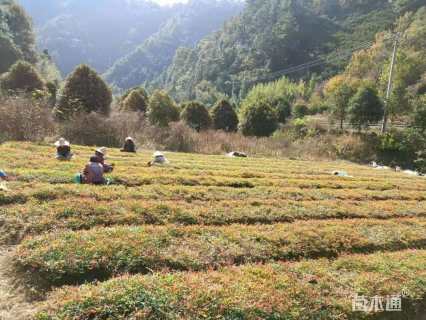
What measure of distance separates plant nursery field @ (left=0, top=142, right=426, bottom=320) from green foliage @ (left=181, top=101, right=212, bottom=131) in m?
20.5

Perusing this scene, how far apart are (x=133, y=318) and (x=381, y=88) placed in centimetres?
5182

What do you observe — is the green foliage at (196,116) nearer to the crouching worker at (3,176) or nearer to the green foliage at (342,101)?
the green foliage at (342,101)

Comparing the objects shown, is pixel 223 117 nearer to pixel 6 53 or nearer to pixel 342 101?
pixel 342 101

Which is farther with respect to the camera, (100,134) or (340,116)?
(340,116)

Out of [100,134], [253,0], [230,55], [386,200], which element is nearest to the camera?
[386,200]

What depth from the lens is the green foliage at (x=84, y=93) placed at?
24.4 metres

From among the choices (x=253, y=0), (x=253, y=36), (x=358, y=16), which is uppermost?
(x=253, y=0)

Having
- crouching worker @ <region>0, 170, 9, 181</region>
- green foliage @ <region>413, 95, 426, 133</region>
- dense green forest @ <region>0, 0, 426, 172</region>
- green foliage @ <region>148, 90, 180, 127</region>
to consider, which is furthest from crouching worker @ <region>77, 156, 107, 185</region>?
green foliage @ <region>413, 95, 426, 133</region>

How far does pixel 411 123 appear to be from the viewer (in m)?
32.1

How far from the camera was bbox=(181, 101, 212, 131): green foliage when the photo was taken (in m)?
31.7

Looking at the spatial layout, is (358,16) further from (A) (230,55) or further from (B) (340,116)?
(B) (340,116)

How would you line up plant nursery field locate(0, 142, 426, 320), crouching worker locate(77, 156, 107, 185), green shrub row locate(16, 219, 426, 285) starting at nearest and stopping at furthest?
plant nursery field locate(0, 142, 426, 320) → green shrub row locate(16, 219, 426, 285) → crouching worker locate(77, 156, 107, 185)

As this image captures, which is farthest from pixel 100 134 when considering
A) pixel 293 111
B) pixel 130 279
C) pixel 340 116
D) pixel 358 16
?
pixel 358 16

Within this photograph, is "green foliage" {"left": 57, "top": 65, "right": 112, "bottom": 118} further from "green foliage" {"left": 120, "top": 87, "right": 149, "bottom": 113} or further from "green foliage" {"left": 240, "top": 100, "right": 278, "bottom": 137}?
"green foliage" {"left": 240, "top": 100, "right": 278, "bottom": 137}
